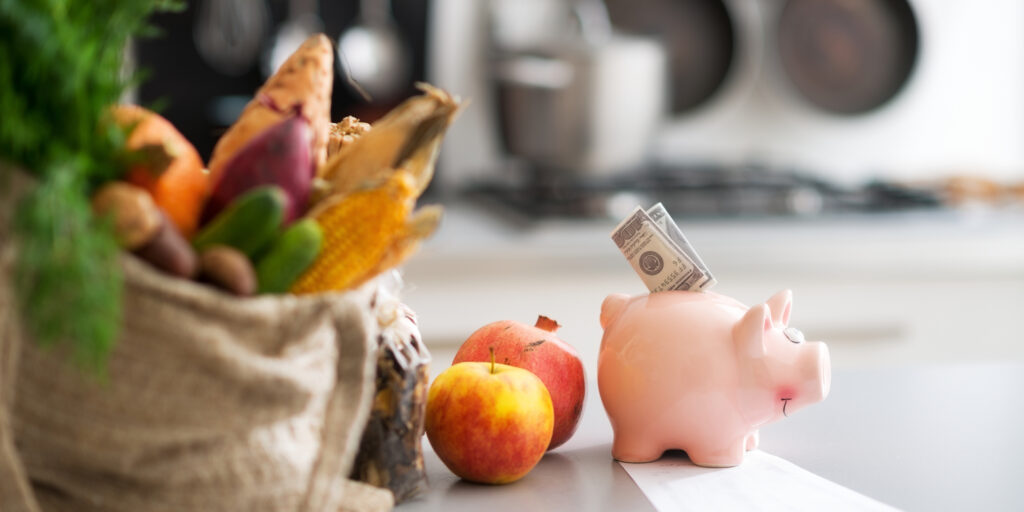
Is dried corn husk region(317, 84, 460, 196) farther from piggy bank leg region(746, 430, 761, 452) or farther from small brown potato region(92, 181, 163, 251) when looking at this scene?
piggy bank leg region(746, 430, 761, 452)

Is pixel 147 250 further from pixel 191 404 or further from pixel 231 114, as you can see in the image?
pixel 231 114

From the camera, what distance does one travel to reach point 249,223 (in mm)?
506

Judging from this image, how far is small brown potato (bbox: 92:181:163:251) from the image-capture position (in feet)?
1.53

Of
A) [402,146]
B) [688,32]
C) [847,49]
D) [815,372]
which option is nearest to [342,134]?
[402,146]

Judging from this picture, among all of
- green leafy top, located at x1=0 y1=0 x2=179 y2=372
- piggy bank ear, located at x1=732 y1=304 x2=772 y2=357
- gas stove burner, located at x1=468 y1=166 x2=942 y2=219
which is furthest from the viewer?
gas stove burner, located at x1=468 y1=166 x2=942 y2=219

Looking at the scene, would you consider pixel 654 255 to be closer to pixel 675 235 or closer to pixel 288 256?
pixel 675 235

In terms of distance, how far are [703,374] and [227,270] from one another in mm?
351

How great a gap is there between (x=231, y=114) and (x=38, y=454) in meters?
1.74

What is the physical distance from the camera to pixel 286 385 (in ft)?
1.67

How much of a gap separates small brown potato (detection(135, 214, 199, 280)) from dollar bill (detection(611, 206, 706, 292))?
0.34m

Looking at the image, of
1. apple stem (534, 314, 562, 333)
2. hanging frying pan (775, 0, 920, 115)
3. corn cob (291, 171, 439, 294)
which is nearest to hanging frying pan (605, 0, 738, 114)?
hanging frying pan (775, 0, 920, 115)

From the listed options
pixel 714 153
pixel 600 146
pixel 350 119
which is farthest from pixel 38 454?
pixel 714 153

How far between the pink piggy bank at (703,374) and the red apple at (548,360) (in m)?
0.03

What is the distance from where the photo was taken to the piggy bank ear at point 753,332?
70cm
